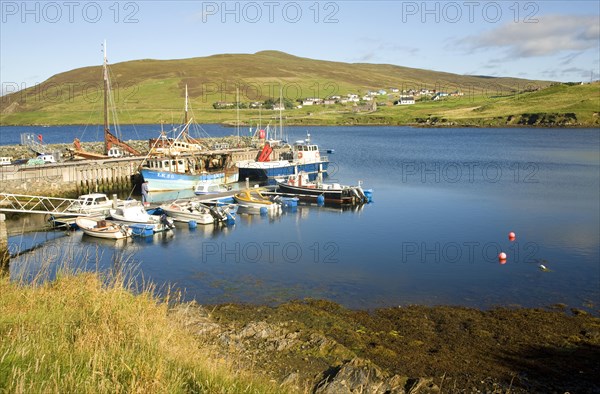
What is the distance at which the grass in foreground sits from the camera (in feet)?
21.3

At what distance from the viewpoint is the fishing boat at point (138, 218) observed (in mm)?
32000

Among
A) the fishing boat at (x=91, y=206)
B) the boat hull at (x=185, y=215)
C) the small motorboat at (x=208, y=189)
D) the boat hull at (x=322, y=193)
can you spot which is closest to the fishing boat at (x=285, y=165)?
the small motorboat at (x=208, y=189)

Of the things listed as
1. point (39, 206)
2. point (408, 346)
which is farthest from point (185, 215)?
point (408, 346)

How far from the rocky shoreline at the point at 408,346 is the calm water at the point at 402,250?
204 cm

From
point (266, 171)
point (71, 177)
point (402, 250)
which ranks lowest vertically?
point (402, 250)

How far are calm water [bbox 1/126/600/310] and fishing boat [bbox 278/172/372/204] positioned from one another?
1.60m

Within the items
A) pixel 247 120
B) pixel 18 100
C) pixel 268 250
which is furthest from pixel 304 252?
pixel 18 100

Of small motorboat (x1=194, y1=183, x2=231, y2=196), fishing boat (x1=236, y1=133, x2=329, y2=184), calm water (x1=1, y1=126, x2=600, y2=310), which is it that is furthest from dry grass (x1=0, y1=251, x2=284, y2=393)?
fishing boat (x1=236, y1=133, x2=329, y2=184)

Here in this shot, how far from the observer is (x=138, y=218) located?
3219cm

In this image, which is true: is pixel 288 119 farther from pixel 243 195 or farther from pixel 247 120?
pixel 243 195

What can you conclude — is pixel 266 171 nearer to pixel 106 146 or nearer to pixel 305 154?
pixel 305 154

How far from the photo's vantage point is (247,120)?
145 meters

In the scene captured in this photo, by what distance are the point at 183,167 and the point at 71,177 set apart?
32.9 feet

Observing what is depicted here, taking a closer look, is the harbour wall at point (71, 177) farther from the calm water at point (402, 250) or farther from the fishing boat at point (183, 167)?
the calm water at point (402, 250)
